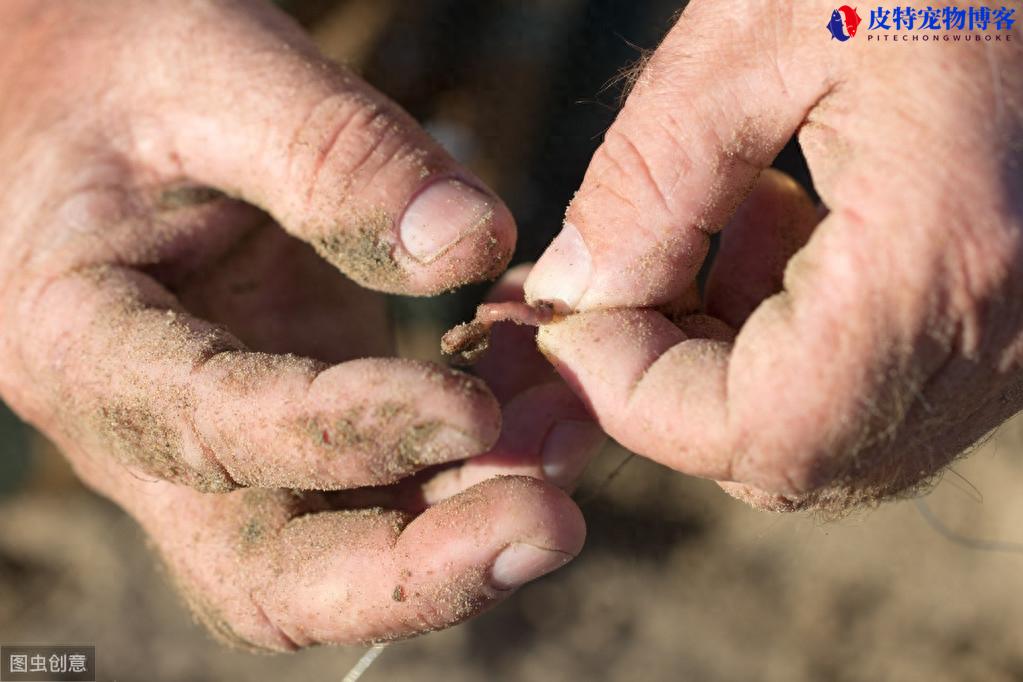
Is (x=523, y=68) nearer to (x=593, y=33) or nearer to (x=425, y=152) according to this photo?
(x=593, y=33)

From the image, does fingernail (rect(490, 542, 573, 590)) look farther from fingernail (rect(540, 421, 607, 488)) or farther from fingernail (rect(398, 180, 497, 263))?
fingernail (rect(398, 180, 497, 263))

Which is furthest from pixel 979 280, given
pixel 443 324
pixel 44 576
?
pixel 44 576

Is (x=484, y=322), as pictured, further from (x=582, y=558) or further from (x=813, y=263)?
(x=582, y=558)

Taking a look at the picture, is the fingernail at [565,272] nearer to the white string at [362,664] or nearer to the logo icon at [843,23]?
the logo icon at [843,23]

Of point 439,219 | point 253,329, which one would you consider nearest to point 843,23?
point 439,219

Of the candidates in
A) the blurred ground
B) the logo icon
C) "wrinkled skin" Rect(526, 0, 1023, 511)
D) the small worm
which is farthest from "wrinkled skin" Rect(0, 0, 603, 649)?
the blurred ground

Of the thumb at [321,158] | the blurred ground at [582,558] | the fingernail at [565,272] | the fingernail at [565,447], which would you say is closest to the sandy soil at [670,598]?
the blurred ground at [582,558]
